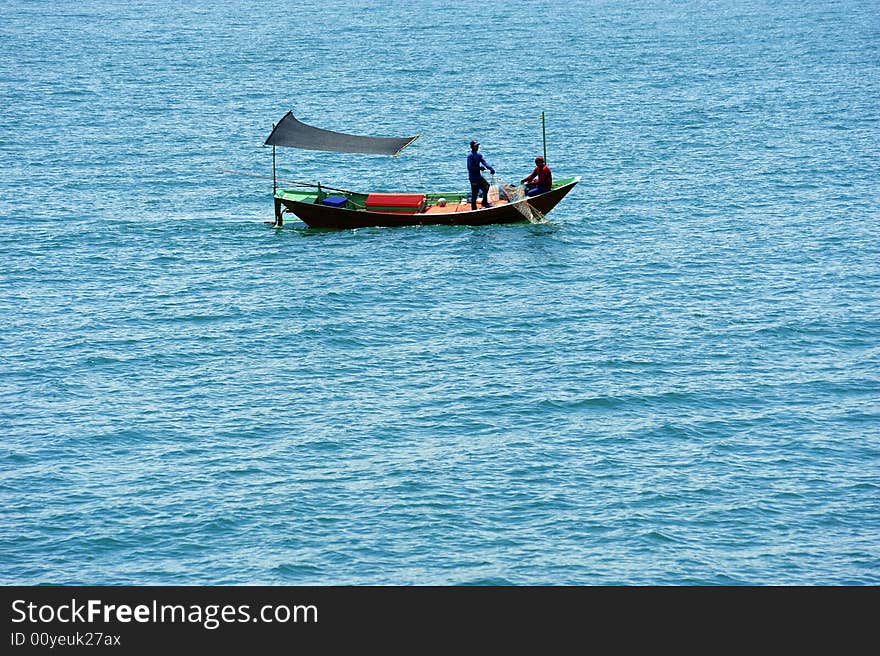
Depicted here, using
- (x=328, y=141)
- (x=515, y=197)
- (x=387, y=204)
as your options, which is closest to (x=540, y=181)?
(x=515, y=197)

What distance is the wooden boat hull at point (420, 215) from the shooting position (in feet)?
174

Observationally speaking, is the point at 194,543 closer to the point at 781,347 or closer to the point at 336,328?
the point at 336,328

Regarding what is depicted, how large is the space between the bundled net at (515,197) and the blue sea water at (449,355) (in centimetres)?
80

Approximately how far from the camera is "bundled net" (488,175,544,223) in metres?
53.1

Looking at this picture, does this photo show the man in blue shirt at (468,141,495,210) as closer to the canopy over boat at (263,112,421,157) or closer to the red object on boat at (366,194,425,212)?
the red object on boat at (366,194,425,212)

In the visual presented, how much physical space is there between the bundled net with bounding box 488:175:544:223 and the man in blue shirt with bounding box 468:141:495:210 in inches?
16.5

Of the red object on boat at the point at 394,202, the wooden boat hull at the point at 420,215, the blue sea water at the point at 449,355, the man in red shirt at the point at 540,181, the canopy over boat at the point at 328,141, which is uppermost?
the canopy over boat at the point at 328,141

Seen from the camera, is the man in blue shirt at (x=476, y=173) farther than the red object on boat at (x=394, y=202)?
No

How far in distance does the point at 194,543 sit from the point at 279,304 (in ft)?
56.3

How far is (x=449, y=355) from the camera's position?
135 ft

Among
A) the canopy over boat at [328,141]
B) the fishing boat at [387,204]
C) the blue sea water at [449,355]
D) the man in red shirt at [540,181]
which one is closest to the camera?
the blue sea water at [449,355]

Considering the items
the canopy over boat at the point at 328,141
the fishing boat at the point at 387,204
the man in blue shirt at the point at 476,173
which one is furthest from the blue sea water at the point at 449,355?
the canopy over boat at the point at 328,141

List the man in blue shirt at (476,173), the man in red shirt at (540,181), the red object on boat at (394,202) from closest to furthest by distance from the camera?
the man in blue shirt at (476,173) < the man in red shirt at (540,181) < the red object on boat at (394,202)

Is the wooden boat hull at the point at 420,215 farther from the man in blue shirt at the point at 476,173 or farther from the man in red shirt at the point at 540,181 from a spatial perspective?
the man in blue shirt at the point at 476,173
